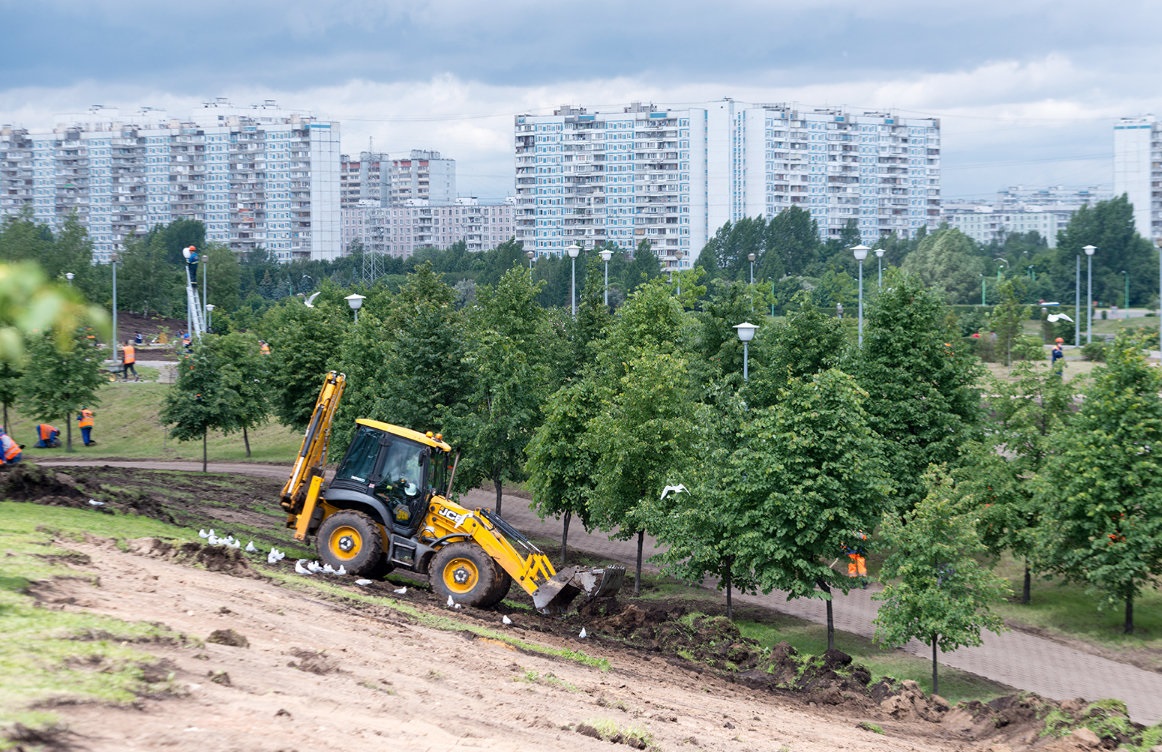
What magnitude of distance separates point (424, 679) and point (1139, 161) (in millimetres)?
202033

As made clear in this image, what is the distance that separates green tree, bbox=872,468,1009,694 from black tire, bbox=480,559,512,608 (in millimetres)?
7251

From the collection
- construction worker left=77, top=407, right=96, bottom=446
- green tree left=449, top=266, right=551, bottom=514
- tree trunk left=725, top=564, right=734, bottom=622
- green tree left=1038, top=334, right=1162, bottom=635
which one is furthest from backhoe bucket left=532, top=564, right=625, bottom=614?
construction worker left=77, top=407, right=96, bottom=446

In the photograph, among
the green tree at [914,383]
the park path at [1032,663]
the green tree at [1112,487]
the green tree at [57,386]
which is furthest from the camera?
the green tree at [57,386]

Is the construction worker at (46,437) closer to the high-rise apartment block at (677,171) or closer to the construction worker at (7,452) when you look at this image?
the construction worker at (7,452)

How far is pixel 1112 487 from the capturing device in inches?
1037

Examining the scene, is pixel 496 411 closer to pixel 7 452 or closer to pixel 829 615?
pixel 829 615

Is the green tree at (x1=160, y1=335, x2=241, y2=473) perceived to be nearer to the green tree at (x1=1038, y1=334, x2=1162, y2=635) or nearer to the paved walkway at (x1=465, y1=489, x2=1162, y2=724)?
the paved walkway at (x1=465, y1=489, x2=1162, y2=724)

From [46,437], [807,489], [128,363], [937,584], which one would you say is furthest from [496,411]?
[128,363]

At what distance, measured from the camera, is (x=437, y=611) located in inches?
768

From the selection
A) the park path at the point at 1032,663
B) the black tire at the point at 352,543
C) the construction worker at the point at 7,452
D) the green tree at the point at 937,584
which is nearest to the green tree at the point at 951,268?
the park path at the point at 1032,663

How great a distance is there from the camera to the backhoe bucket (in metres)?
21.5

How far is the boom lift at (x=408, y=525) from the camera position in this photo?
21375 millimetres

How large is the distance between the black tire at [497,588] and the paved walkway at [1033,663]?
31.0ft

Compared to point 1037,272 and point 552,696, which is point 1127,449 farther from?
point 1037,272
